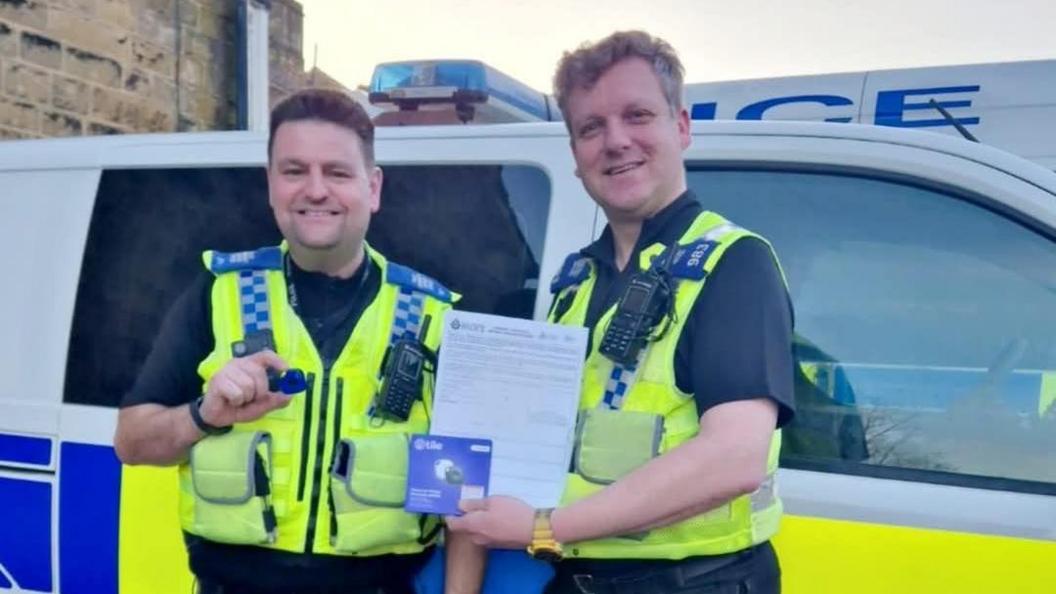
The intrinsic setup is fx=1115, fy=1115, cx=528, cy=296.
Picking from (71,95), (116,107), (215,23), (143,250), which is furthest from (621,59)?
(215,23)

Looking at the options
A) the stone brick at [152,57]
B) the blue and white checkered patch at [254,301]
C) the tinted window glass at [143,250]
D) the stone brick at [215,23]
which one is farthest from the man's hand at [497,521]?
the stone brick at [215,23]

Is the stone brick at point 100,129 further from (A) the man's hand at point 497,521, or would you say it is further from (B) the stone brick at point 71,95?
(A) the man's hand at point 497,521

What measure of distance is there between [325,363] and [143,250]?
919mm

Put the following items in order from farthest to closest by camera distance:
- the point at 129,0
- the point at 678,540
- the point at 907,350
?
the point at 129,0, the point at 907,350, the point at 678,540

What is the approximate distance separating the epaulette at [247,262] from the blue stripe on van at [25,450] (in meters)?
0.86

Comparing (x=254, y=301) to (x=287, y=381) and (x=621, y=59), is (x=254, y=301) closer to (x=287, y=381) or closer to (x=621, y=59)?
(x=287, y=381)

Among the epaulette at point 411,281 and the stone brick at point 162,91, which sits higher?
the stone brick at point 162,91

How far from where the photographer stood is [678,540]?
1749 millimetres

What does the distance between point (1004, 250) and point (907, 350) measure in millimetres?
267

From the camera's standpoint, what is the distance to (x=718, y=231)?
1.82m

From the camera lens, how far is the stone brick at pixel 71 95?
218 inches

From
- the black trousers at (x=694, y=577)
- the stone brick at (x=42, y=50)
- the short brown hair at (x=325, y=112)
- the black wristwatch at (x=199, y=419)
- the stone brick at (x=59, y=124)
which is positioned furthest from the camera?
the stone brick at (x=59, y=124)

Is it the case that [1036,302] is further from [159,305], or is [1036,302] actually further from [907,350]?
[159,305]

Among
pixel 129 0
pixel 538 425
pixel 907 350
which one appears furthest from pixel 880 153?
pixel 129 0
